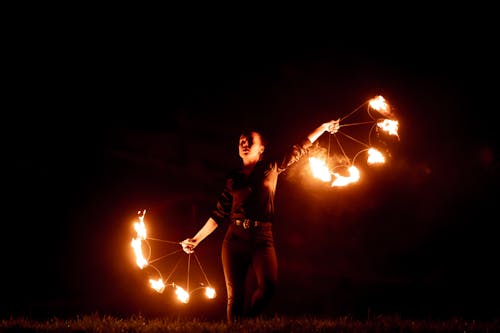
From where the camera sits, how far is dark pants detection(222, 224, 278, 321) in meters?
4.97

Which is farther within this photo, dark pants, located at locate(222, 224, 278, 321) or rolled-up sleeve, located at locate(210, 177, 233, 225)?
rolled-up sleeve, located at locate(210, 177, 233, 225)

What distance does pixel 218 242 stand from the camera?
29.5 ft

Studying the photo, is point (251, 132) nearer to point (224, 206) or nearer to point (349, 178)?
point (224, 206)

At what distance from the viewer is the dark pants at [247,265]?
4969mm

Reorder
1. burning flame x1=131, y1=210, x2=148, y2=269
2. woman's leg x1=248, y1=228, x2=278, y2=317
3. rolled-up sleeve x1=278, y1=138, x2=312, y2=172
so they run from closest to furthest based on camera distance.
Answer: woman's leg x1=248, y1=228, x2=278, y2=317, rolled-up sleeve x1=278, y1=138, x2=312, y2=172, burning flame x1=131, y1=210, x2=148, y2=269

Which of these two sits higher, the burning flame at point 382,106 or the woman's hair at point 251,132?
the burning flame at point 382,106

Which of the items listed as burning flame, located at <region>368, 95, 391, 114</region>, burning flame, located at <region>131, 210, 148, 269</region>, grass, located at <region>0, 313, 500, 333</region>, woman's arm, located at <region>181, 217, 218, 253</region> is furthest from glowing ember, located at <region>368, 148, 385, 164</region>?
burning flame, located at <region>131, 210, 148, 269</region>

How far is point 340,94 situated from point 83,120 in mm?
5328

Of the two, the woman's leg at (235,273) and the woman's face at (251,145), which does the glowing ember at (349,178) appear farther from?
the woman's leg at (235,273)

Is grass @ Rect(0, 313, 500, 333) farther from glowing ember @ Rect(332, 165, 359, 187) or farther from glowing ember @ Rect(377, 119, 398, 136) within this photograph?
glowing ember @ Rect(377, 119, 398, 136)

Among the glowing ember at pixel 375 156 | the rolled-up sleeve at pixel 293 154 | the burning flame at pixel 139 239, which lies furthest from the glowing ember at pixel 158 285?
the glowing ember at pixel 375 156

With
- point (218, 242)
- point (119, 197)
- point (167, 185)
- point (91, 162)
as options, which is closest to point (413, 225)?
point (218, 242)

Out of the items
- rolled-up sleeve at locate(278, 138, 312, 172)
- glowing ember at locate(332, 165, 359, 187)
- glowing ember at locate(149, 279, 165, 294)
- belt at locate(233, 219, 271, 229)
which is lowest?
glowing ember at locate(149, 279, 165, 294)

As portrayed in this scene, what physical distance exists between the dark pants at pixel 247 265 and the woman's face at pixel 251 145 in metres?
0.80
